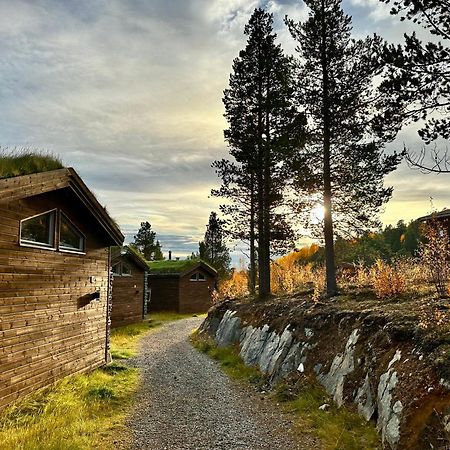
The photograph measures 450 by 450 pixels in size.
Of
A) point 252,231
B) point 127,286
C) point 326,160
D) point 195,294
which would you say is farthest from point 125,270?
point 326,160

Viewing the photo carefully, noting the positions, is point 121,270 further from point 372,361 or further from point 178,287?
point 372,361

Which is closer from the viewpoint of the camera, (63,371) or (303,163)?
(63,371)

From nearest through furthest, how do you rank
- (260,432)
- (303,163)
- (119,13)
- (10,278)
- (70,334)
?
(260,432), (10,278), (119,13), (70,334), (303,163)

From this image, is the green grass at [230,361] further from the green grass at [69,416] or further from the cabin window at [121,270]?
the cabin window at [121,270]

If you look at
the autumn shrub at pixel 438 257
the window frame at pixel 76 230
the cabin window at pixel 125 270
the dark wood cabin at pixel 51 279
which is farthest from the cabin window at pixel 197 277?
the autumn shrub at pixel 438 257

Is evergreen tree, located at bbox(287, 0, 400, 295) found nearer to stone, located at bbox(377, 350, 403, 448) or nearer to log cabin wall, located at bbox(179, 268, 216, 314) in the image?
stone, located at bbox(377, 350, 403, 448)

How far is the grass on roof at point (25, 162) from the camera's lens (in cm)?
817

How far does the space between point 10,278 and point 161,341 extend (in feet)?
38.5

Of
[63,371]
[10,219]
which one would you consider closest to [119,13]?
[10,219]

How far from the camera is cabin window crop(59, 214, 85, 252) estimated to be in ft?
34.0

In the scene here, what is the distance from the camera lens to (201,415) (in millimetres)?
8047

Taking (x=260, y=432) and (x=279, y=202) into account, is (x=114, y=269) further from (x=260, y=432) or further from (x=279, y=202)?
(x=260, y=432)

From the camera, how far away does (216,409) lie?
8445 millimetres

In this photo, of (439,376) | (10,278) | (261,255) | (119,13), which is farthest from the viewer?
(261,255)
